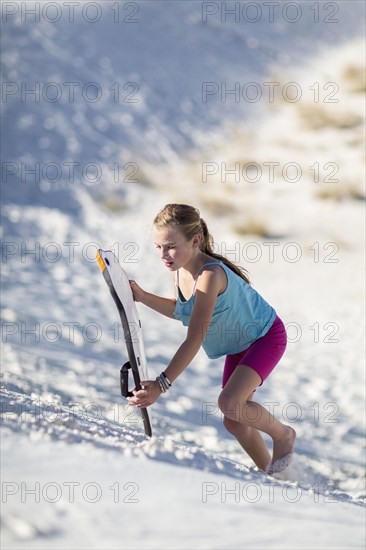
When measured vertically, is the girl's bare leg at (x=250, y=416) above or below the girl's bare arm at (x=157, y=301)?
below

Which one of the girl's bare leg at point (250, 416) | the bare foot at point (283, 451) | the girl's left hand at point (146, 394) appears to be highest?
the girl's left hand at point (146, 394)

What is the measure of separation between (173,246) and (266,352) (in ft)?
1.11

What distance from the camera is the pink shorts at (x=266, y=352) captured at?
6.43 feet

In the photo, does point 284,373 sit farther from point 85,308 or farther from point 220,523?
point 220,523

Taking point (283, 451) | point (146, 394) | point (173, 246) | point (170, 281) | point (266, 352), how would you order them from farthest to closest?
point (170, 281), point (283, 451), point (266, 352), point (173, 246), point (146, 394)

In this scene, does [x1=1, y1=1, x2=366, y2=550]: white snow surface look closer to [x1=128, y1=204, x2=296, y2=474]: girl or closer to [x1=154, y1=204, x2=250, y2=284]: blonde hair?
[x1=128, y1=204, x2=296, y2=474]: girl

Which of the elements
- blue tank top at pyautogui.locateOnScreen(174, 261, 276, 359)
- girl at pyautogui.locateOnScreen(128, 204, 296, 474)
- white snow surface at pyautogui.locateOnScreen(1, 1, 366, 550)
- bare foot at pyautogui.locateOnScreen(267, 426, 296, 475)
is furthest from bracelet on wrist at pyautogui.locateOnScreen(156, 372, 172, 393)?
bare foot at pyautogui.locateOnScreen(267, 426, 296, 475)

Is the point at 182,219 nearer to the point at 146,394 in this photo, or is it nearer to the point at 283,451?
the point at 146,394

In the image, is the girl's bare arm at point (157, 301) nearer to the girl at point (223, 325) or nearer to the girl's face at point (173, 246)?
the girl at point (223, 325)

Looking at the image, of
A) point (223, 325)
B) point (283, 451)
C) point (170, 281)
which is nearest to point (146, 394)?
point (223, 325)

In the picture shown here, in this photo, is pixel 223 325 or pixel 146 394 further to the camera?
pixel 223 325

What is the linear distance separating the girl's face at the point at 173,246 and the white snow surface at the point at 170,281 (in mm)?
384

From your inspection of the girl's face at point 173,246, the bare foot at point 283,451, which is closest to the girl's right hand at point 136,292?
the girl's face at point 173,246

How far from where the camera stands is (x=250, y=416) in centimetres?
196
